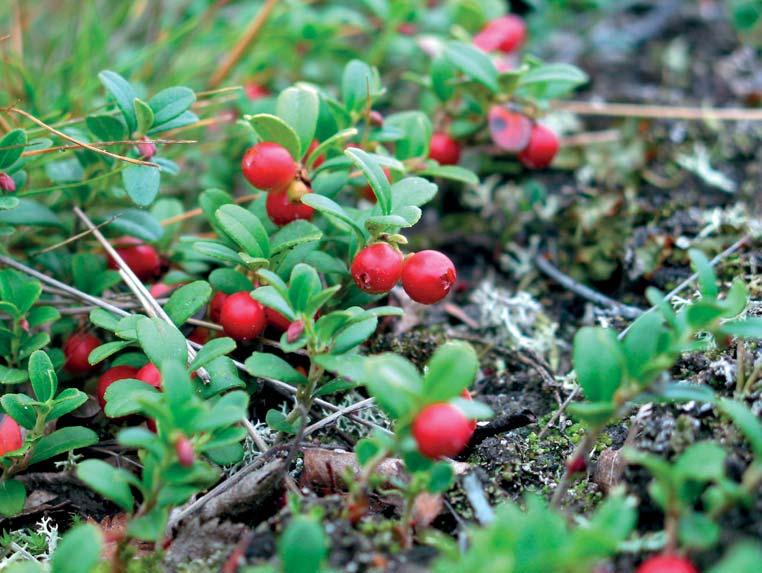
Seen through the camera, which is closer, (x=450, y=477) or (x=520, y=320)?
(x=450, y=477)

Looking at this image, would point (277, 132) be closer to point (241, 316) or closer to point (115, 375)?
point (241, 316)

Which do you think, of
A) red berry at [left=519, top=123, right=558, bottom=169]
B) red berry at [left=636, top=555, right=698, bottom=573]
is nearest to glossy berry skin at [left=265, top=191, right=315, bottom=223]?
red berry at [left=519, top=123, right=558, bottom=169]

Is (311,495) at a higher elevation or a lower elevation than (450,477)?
lower

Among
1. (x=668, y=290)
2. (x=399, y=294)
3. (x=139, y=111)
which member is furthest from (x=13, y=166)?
(x=668, y=290)

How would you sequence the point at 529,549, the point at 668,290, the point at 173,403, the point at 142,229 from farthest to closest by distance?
the point at 668,290 → the point at 142,229 → the point at 173,403 → the point at 529,549

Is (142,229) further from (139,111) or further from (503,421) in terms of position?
(503,421)

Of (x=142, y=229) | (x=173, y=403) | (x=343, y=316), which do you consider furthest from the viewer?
(x=142, y=229)

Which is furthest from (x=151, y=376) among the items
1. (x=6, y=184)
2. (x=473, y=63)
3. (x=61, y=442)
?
(x=473, y=63)
